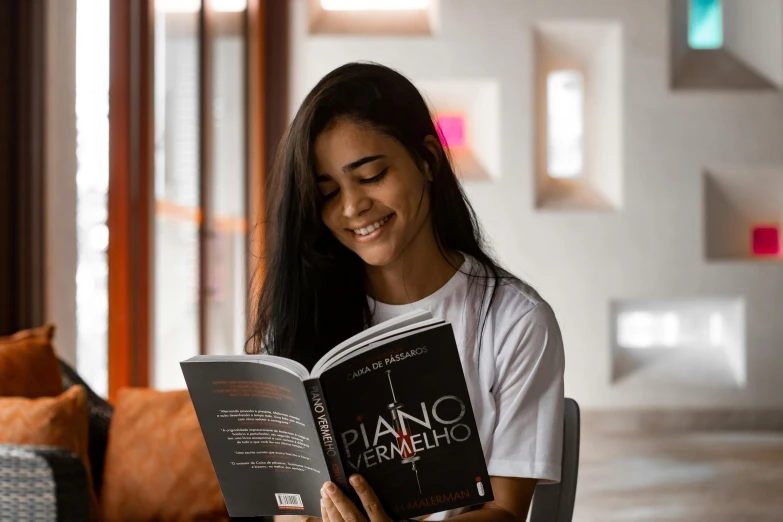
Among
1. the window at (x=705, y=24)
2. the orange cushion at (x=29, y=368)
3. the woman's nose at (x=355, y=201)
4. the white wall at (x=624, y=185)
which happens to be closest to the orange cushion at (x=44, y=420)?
the orange cushion at (x=29, y=368)

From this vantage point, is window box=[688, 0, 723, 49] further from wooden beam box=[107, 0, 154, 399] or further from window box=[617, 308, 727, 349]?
wooden beam box=[107, 0, 154, 399]

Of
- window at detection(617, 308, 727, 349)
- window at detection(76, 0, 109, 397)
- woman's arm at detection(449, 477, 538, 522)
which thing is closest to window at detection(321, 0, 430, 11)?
window at detection(617, 308, 727, 349)

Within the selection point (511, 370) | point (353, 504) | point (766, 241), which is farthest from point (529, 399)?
point (766, 241)

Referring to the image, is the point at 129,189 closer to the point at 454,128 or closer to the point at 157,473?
the point at 157,473

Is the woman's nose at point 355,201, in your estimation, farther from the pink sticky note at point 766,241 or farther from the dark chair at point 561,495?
the pink sticky note at point 766,241

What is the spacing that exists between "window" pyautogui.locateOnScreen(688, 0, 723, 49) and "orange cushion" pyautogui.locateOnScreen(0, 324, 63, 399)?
4.51m

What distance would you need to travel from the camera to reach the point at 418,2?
17.5 feet

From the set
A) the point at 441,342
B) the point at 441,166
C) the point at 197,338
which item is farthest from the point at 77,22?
the point at 441,342

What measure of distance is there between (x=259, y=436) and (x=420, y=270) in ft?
1.27

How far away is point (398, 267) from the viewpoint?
53.7 inches

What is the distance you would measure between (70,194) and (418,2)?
3.06 m

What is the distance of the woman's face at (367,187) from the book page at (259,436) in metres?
0.30

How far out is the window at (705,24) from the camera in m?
5.49

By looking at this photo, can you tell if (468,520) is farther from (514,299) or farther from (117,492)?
(117,492)
